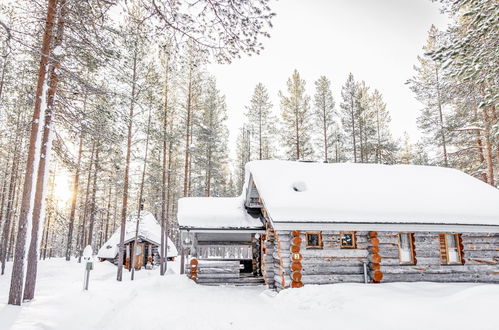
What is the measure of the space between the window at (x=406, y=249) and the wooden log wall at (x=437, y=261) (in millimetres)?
143

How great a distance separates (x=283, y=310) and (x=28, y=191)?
773 cm

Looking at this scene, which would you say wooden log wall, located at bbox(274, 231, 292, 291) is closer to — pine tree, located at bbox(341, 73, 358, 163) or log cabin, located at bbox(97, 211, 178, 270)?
log cabin, located at bbox(97, 211, 178, 270)

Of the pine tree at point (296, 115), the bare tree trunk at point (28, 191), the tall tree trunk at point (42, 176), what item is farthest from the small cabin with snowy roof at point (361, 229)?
the pine tree at point (296, 115)

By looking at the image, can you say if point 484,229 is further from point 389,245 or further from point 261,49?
point 261,49

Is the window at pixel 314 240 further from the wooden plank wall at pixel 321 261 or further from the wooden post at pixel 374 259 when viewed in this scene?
the wooden post at pixel 374 259

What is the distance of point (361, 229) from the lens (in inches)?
444

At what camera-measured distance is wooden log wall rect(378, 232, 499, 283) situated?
11906mm

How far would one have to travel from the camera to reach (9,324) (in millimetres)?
6148

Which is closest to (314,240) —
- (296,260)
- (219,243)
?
(296,260)

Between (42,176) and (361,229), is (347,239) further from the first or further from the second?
(42,176)

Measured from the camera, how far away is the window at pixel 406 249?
1217 cm

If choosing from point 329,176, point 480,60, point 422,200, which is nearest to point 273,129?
point 329,176

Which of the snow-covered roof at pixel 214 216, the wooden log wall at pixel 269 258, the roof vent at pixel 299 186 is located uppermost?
the roof vent at pixel 299 186

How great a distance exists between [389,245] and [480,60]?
7384 mm
